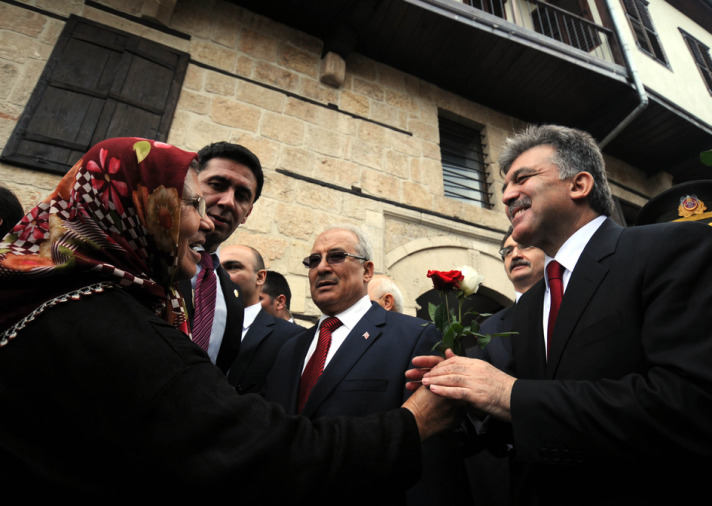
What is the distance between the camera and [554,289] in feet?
4.90

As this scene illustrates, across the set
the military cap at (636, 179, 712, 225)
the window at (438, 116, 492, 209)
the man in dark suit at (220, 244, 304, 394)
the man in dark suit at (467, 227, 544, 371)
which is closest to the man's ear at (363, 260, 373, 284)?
the man in dark suit at (220, 244, 304, 394)

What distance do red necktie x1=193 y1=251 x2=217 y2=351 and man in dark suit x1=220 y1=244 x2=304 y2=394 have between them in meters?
0.43

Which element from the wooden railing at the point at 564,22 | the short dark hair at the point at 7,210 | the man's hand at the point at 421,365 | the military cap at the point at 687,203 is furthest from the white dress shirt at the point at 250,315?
the wooden railing at the point at 564,22

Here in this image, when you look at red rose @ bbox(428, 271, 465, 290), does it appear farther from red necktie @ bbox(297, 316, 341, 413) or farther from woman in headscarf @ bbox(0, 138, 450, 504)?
red necktie @ bbox(297, 316, 341, 413)

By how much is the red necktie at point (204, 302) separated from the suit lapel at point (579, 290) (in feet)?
5.06

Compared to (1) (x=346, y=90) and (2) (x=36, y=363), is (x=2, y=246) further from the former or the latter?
(1) (x=346, y=90)

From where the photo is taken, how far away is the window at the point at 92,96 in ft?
12.5

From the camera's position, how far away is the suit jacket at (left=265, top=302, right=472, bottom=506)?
5.16 ft

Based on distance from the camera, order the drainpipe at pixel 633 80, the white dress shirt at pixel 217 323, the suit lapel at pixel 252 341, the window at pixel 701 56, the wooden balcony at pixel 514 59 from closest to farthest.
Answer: the white dress shirt at pixel 217 323 < the suit lapel at pixel 252 341 < the wooden balcony at pixel 514 59 < the drainpipe at pixel 633 80 < the window at pixel 701 56

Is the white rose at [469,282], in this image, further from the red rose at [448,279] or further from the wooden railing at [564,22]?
the wooden railing at [564,22]

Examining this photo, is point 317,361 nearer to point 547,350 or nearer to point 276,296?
point 547,350

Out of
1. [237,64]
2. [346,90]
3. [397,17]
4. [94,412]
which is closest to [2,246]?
[94,412]

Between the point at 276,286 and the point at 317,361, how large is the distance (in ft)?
7.13

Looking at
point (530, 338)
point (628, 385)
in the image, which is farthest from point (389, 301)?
point (628, 385)
